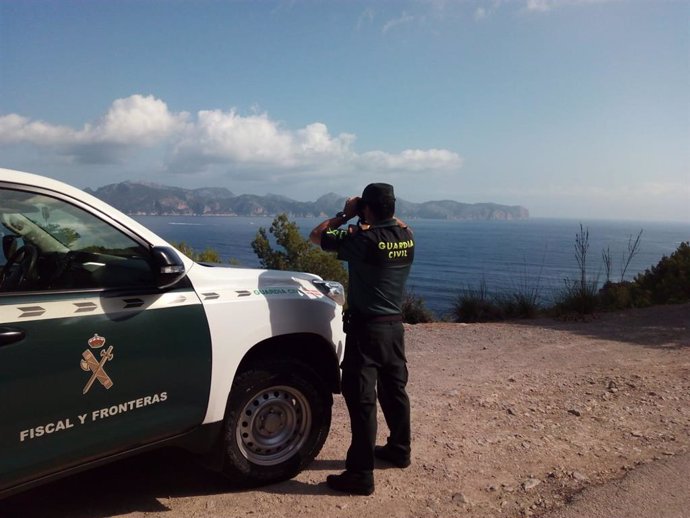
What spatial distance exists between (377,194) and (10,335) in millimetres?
2364

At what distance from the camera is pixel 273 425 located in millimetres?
3723

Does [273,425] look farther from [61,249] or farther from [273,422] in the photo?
[61,249]

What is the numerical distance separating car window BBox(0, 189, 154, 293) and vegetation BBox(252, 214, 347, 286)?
15.5m

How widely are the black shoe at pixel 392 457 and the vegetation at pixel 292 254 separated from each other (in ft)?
47.7

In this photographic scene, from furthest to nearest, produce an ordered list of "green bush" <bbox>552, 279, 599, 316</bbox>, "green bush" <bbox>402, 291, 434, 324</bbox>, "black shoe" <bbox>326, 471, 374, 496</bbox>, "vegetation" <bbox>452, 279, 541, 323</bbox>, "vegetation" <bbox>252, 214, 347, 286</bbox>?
"vegetation" <bbox>252, 214, 347, 286</bbox>
"green bush" <bbox>402, 291, 434, 324</bbox>
"vegetation" <bbox>452, 279, 541, 323</bbox>
"green bush" <bbox>552, 279, 599, 316</bbox>
"black shoe" <bbox>326, 471, 374, 496</bbox>

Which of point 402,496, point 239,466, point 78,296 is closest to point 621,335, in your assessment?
point 402,496

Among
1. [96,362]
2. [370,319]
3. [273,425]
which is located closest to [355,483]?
[273,425]

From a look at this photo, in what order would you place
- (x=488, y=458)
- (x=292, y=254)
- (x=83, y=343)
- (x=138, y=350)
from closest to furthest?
(x=83, y=343) → (x=138, y=350) → (x=488, y=458) → (x=292, y=254)

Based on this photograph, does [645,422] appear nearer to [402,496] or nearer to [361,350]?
[402,496]

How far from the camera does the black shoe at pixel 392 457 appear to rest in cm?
412

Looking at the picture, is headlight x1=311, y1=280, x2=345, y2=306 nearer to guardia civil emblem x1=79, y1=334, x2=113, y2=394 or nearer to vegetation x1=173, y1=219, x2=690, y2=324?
guardia civil emblem x1=79, y1=334, x2=113, y2=394

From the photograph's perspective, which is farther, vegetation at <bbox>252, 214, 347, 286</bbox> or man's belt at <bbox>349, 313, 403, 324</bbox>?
vegetation at <bbox>252, 214, 347, 286</bbox>

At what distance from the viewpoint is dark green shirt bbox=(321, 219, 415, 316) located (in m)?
3.81

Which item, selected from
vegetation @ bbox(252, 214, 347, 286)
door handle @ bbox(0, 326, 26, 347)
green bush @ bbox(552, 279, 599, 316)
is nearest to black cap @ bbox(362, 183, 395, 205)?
door handle @ bbox(0, 326, 26, 347)
